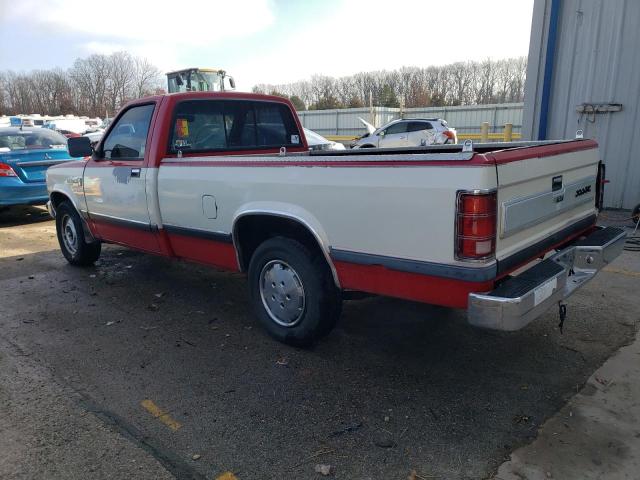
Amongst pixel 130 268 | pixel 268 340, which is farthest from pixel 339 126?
pixel 268 340

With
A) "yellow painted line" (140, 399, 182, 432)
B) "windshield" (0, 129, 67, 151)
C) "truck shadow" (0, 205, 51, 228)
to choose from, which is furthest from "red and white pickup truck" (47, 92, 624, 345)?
"truck shadow" (0, 205, 51, 228)

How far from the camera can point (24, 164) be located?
28.8 ft

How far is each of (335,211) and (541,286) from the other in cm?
126

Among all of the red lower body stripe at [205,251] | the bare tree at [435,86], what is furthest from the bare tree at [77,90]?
the red lower body stripe at [205,251]

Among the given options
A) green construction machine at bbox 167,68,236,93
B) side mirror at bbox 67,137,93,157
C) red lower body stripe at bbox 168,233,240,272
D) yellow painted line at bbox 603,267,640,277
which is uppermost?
green construction machine at bbox 167,68,236,93

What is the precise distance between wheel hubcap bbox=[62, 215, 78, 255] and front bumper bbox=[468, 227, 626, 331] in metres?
5.23

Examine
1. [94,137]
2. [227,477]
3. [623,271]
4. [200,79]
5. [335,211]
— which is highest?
[200,79]

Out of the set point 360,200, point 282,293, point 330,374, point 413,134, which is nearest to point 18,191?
point 282,293

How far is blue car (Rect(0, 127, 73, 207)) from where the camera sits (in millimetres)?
8703

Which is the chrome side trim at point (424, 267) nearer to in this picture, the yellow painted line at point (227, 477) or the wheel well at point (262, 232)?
the wheel well at point (262, 232)

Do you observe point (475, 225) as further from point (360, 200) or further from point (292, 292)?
point (292, 292)

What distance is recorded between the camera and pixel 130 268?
6.24 meters

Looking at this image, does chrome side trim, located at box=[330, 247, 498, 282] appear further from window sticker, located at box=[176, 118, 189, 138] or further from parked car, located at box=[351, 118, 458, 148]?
parked car, located at box=[351, 118, 458, 148]

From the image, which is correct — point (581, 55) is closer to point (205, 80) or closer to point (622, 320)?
point (622, 320)
